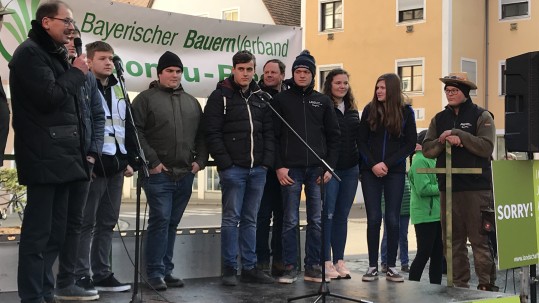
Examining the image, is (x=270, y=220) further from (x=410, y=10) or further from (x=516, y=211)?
(x=410, y=10)

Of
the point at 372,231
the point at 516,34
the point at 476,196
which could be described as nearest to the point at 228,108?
the point at 372,231

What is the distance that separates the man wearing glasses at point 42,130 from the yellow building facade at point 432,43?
28011 mm

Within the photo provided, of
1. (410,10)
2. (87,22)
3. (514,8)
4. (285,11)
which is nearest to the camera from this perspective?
(87,22)

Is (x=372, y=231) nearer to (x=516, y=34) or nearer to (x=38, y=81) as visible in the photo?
(x=38, y=81)

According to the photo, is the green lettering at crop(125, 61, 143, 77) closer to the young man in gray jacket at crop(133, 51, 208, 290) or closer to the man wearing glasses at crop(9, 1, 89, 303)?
the young man in gray jacket at crop(133, 51, 208, 290)

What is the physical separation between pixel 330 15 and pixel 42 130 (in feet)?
104

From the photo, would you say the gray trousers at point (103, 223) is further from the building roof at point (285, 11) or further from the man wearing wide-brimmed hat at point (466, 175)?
the building roof at point (285, 11)

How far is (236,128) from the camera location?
7848 millimetres

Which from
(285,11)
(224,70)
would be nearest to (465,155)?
(224,70)

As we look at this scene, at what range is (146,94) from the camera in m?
7.70

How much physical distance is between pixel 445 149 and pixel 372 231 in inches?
41.3

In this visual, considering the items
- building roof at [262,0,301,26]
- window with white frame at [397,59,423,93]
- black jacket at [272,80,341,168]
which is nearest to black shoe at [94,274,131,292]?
black jacket at [272,80,341,168]

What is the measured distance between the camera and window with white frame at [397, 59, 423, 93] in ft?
112

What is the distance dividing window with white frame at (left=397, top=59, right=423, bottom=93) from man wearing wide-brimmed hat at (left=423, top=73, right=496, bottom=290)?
25.8 metres
